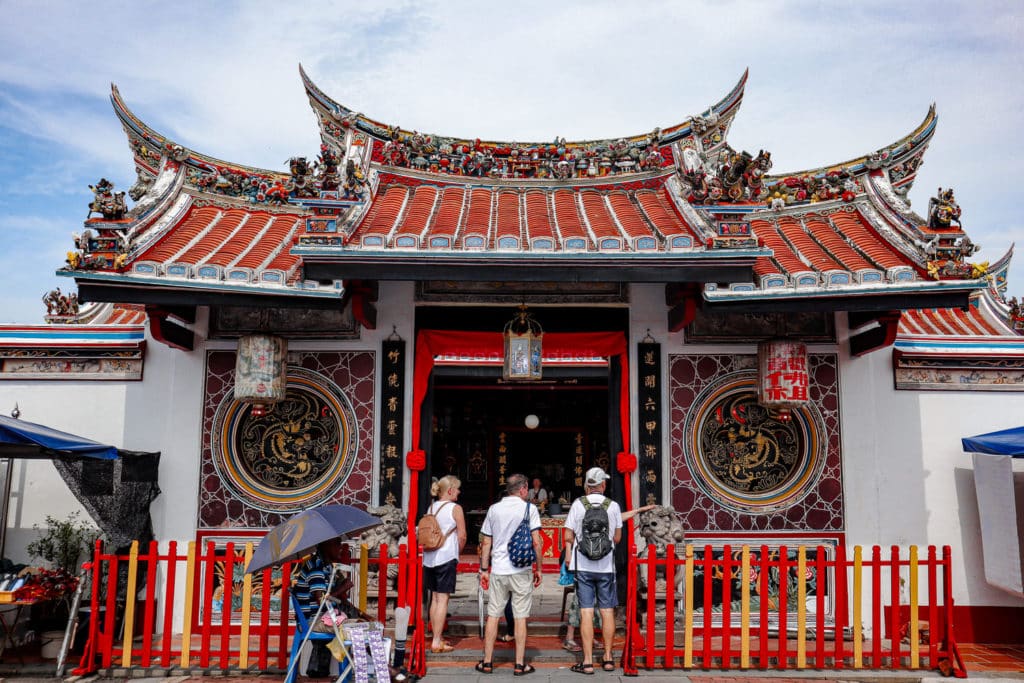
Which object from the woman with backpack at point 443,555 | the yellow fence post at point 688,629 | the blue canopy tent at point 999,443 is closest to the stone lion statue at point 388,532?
the woman with backpack at point 443,555

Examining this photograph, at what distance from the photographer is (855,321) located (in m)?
9.02

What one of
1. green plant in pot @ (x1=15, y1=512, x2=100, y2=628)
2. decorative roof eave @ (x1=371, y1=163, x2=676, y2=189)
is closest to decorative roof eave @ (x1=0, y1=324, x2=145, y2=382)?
green plant in pot @ (x1=15, y1=512, x2=100, y2=628)

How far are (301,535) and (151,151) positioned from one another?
6290mm

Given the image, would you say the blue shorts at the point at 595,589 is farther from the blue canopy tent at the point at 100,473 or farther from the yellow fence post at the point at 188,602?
the blue canopy tent at the point at 100,473

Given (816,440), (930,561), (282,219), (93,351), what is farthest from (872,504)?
(93,351)

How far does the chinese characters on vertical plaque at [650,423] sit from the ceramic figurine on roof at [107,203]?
559cm

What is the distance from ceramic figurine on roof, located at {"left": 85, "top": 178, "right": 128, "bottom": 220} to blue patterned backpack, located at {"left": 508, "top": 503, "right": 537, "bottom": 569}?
492cm

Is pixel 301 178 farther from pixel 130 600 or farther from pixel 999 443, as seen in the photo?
pixel 999 443

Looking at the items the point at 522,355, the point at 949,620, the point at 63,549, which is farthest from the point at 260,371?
the point at 949,620

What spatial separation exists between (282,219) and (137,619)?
468 cm

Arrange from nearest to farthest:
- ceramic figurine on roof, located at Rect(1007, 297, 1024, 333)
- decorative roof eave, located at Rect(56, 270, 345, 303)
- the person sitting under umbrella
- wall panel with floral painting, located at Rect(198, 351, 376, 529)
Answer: the person sitting under umbrella → decorative roof eave, located at Rect(56, 270, 345, 303) → wall panel with floral painting, located at Rect(198, 351, 376, 529) → ceramic figurine on roof, located at Rect(1007, 297, 1024, 333)

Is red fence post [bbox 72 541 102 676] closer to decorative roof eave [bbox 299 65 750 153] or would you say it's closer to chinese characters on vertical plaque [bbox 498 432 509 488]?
Result: decorative roof eave [bbox 299 65 750 153]

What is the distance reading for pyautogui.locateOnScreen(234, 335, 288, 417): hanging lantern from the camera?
8359 mm

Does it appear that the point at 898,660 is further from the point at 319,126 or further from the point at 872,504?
the point at 319,126
